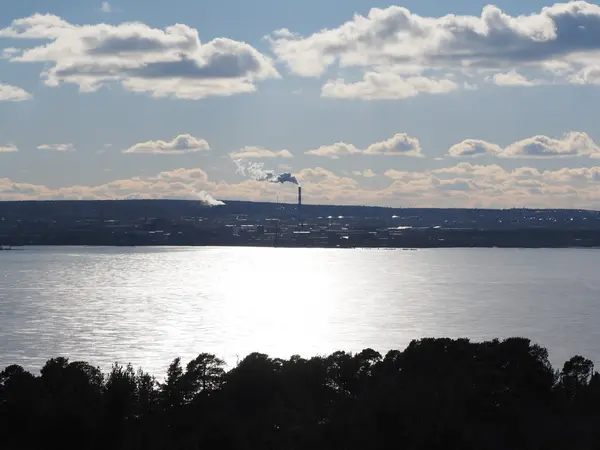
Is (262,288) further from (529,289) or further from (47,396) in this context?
(47,396)

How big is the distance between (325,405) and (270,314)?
8857 cm

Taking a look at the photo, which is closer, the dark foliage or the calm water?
the dark foliage

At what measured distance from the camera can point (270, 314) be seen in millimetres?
126438

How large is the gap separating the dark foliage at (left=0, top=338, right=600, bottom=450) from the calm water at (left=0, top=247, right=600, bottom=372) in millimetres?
28405

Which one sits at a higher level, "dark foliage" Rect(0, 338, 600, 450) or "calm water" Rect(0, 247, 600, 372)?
"dark foliage" Rect(0, 338, 600, 450)

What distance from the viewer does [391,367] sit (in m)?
42.6

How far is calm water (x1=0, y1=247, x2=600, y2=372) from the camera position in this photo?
86.1 m

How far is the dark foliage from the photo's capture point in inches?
1286

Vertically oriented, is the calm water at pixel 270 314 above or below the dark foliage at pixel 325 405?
below

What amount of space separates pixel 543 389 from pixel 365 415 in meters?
10.7

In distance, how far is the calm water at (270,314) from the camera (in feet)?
283

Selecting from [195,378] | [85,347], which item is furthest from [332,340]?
→ [195,378]

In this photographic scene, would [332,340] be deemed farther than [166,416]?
Yes

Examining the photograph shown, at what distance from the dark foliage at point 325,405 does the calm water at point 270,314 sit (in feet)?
93.2
